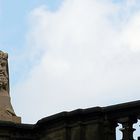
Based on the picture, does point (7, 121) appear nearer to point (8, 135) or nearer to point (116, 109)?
point (8, 135)

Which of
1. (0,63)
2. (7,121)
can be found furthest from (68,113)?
(0,63)

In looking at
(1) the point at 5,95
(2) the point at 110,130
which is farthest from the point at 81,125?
(1) the point at 5,95

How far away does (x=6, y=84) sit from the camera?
2912 centimetres

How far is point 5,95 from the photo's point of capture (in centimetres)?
2909

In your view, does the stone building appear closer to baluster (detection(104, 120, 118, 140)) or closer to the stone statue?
baluster (detection(104, 120, 118, 140))

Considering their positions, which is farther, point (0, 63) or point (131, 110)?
point (0, 63)

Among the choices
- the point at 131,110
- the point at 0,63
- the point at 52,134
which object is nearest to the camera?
the point at 131,110

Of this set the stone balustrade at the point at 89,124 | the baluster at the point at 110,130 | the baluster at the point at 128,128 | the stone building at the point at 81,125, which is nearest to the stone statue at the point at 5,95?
the stone building at the point at 81,125

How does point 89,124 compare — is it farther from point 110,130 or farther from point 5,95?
point 5,95

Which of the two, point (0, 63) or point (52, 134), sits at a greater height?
point (0, 63)

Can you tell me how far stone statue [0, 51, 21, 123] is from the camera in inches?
1128

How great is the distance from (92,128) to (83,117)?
1.36 ft

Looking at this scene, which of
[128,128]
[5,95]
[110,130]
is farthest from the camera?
[5,95]

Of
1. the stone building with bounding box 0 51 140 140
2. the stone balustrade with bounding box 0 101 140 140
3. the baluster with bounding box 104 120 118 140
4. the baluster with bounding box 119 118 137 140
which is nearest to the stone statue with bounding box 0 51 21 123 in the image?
the stone building with bounding box 0 51 140 140
